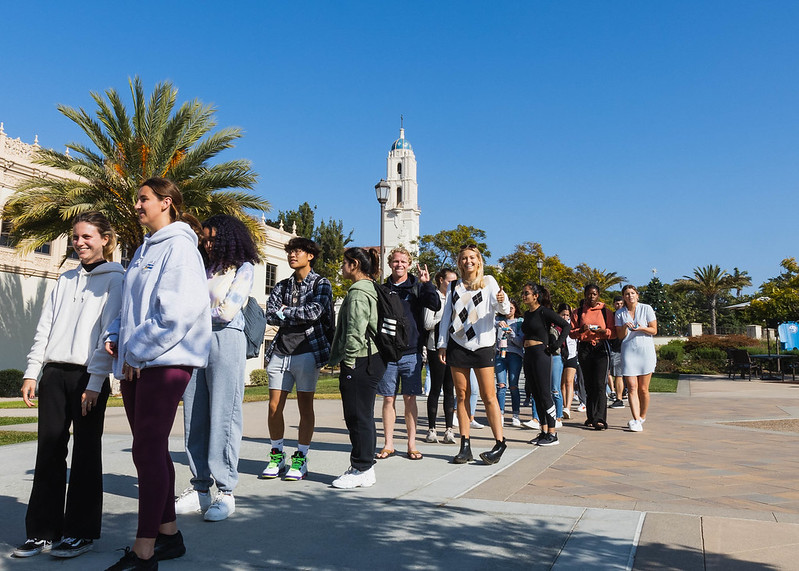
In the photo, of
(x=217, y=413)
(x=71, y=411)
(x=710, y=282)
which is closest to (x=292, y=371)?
(x=217, y=413)

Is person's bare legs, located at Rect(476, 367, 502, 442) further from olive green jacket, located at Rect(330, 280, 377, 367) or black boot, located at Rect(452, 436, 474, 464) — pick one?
olive green jacket, located at Rect(330, 280, 377, 367)

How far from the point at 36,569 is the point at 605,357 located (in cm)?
704

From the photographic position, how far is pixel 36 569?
2.83 metres

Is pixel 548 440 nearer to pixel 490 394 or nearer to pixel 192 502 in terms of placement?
pixel 490 394

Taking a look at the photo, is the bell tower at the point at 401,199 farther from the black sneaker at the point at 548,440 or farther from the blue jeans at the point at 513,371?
the black sneaker at the point at 548,440

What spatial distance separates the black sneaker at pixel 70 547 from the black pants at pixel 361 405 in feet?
6.44

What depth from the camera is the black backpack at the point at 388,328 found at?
16.0ft

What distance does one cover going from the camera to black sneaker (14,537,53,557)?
296cm

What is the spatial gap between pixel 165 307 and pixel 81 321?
0.71 meters

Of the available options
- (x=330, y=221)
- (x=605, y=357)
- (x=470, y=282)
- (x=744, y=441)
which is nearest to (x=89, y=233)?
(x=470, y=282)

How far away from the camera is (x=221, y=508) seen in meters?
3.71

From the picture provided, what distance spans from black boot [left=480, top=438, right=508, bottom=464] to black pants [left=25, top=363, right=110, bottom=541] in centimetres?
332

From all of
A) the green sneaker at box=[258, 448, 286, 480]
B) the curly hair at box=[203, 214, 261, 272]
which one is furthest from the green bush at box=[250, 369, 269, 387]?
the curly hair at box=[203, 214, 261, 272]

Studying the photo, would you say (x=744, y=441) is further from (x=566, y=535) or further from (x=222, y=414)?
(x=222, y=414)
